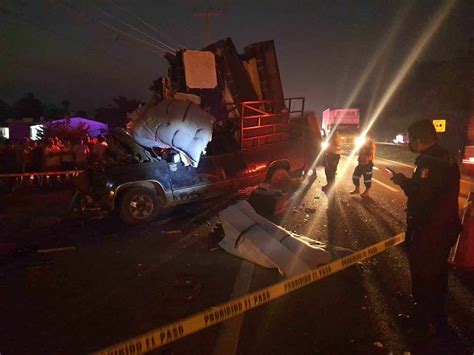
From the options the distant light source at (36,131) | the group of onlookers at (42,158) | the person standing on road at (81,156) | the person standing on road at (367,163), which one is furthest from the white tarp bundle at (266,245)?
the distant light source at (36,131)

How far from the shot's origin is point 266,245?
5652 mm

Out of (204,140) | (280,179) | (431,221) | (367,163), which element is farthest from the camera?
(280,179)

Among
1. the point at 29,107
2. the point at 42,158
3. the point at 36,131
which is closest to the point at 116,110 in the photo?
the point at 29,107

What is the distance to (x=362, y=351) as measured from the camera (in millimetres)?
3502

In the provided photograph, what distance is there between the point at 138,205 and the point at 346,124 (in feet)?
90.9

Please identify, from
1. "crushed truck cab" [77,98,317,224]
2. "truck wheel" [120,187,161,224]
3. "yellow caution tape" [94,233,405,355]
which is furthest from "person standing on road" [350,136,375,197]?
"yellow caution tape" [94,233,405,355]

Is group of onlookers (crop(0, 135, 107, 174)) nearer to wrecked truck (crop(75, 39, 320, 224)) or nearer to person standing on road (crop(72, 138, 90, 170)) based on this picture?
person standing on road (crop(72, 138, 90, 170))

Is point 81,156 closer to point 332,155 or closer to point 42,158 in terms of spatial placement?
point 42,158

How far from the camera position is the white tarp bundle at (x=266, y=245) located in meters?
5.25

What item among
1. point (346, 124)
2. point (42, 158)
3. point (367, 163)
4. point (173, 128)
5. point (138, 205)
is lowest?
point (138, 205)

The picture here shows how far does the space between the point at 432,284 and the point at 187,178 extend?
6331 mm

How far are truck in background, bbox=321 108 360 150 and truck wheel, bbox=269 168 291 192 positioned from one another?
1756cm

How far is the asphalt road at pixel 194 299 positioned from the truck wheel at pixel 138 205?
2.51 ft

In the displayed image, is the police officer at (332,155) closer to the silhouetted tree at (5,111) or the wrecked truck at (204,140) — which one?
the wrecked truck at (204,140)
